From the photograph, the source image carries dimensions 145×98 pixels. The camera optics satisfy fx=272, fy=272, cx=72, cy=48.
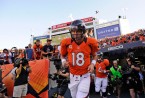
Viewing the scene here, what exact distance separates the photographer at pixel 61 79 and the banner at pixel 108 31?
105 ft

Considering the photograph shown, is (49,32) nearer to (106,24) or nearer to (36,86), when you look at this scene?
(106,24)

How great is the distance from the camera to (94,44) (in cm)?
549

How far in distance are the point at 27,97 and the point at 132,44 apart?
213 inches

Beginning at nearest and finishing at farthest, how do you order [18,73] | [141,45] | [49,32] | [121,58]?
[18,73] → [141,45] → [121,58] → [49,32]

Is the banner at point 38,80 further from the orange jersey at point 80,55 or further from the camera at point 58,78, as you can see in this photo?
the orange jersey at point 80,55

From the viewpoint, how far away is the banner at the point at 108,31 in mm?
42281

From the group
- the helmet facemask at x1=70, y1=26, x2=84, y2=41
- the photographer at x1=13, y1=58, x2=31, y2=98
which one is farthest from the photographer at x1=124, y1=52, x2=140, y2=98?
the helmet facemask at x1=70, y1=26, x2=84, y2=41

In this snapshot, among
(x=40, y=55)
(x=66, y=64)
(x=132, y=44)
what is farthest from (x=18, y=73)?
(x=132, y=44)

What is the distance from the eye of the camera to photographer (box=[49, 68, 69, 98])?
9.92m

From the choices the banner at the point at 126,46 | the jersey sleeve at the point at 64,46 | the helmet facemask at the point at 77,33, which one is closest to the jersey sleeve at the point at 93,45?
the helmet facemask at the point at 77,33

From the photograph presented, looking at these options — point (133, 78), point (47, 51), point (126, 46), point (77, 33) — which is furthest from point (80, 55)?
point (126, 46)

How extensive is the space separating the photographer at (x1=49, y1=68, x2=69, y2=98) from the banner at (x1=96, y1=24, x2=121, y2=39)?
3199 cm

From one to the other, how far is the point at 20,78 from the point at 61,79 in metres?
1.64

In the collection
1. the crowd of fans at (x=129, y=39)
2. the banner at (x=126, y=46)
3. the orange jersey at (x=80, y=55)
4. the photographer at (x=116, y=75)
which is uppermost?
the crowd of fans at (x=129, y=39)
